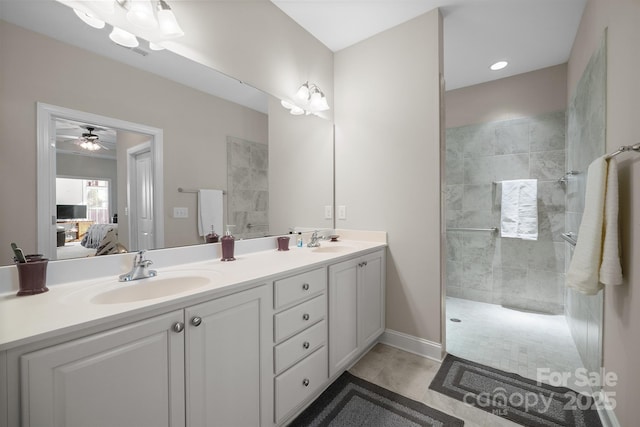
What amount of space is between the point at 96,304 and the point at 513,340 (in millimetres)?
2805

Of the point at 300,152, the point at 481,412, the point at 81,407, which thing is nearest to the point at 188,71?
the point at 300,152

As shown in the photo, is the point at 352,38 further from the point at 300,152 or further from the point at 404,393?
the point at 404,393

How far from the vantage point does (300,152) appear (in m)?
2.19

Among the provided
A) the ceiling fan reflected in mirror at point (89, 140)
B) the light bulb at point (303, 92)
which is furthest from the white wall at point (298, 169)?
the ceiling fan reflected in mirror at point (89, 140)

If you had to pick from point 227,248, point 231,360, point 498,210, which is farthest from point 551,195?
point 231,360

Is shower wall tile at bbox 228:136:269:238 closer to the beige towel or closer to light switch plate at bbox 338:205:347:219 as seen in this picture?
light switch plate at bbox 338:205:347:219

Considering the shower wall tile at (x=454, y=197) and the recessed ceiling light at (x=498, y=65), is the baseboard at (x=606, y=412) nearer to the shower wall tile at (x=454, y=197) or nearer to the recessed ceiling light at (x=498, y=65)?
the shower wall tile at (x=454, y=197)

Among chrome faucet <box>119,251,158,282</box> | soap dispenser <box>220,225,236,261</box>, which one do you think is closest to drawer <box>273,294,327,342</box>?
soap dispenser <box>220,225,236,261</box>

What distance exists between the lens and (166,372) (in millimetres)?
844

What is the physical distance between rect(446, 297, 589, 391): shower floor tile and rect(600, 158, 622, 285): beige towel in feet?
3.31

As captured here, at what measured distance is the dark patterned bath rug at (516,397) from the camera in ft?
4.54

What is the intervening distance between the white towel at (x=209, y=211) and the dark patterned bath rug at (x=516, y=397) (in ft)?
5.45

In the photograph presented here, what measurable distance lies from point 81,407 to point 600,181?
201 centimetres

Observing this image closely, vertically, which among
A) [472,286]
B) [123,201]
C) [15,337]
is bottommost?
[472,286]
